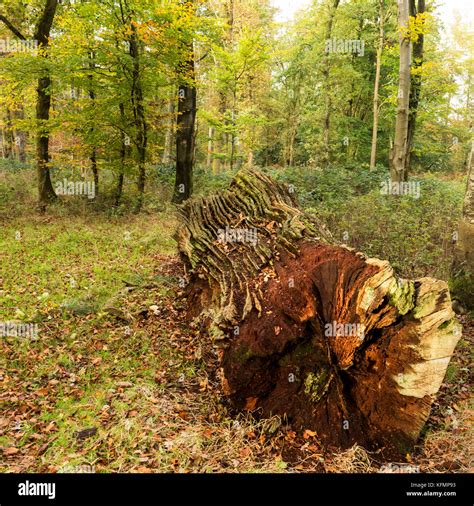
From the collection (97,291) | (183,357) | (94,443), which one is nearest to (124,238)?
(97,291)

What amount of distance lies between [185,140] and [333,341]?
1180 centimetres

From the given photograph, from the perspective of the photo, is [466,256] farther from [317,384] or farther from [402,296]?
[317,384]

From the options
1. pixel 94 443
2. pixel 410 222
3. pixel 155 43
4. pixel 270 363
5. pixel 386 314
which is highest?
pixel 155 43

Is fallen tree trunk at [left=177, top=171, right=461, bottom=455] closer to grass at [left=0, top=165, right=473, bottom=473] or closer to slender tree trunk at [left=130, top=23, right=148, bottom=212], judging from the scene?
grass at [left=0, top=165, right=473, bottom=473]

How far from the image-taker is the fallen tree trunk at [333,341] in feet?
11.2

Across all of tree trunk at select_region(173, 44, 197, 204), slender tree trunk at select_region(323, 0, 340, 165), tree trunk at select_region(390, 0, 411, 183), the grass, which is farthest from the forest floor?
slender tree trunk at select_region(323, 0, 340, 165)

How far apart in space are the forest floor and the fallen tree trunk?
0.28 meters

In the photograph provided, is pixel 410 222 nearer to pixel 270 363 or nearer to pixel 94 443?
pixel 270 363

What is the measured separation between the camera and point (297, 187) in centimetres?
1412

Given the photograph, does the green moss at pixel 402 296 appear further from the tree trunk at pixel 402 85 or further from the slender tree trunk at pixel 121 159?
the slender tree trunk at pixel 121 159

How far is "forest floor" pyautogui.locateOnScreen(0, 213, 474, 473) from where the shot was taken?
338 centimetres

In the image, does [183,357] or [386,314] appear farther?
[183,357]

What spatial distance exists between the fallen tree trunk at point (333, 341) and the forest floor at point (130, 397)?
275 mm
